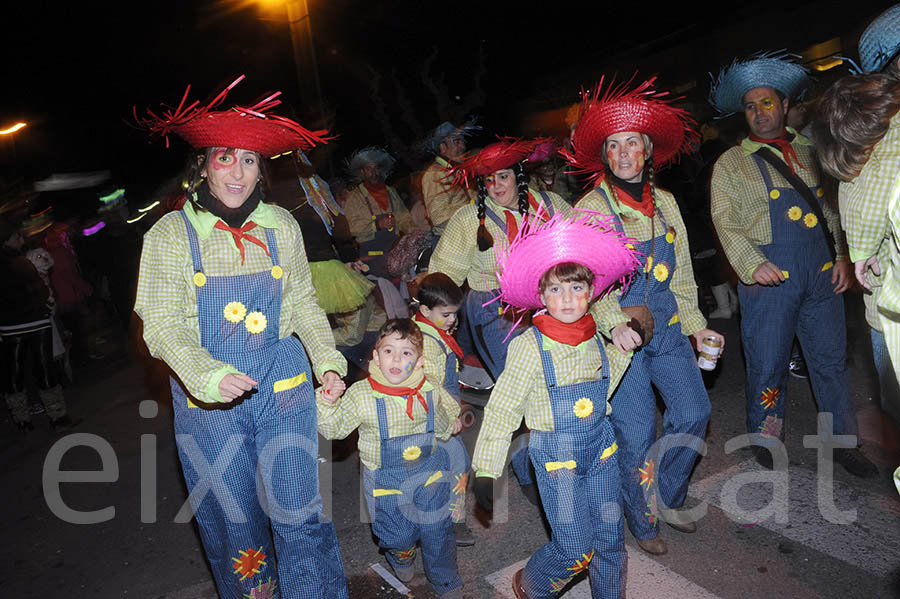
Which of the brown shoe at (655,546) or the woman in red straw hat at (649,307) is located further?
the brown shoe at (655,546)

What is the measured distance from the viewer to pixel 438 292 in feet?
13.7

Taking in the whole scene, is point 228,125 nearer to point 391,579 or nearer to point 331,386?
point 331,386

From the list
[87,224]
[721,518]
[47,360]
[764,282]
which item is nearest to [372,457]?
[721,518]

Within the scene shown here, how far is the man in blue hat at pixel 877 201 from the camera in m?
2.46

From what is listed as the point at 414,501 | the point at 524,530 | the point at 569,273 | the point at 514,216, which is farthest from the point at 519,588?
the point at 514,216

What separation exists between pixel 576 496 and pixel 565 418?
329 millimetres

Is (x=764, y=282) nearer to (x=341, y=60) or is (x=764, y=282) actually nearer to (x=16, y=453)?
(x=16, y=453)

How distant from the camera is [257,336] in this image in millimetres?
2895

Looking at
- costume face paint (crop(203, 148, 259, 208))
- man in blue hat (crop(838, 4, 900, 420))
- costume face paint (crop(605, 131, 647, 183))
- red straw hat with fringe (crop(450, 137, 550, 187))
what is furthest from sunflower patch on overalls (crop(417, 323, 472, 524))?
man in blue hat (crop(838, 4, 900, 420))

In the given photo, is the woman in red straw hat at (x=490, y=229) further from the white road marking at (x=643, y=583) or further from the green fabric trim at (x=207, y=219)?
the green fabric trim at (x=207, y=219)

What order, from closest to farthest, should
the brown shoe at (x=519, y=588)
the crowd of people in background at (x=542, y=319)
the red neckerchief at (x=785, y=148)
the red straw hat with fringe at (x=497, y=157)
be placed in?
the crowd of people in background at (x=542, y=319), the brown shoe at (x=519, y=588), the red straw hat with fringe at (x=497, y=157), the red neckerchief at (x=785, y=148)

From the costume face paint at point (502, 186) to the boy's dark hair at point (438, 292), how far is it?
1.89ft

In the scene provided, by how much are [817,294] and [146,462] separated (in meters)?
5.35

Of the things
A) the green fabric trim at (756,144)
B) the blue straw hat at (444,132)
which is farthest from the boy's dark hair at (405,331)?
the blue straw hat at (444,132)
